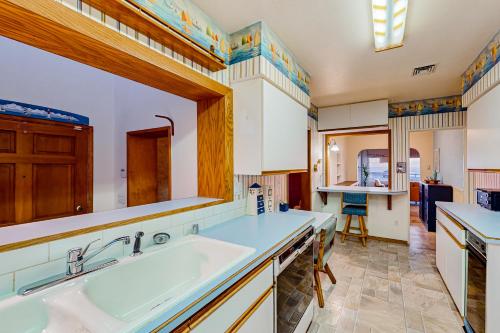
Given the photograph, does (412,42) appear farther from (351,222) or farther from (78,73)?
(78,73)

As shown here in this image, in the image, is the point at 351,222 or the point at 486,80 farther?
the point at 351,222

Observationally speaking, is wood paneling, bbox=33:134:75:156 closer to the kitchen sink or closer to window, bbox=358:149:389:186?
the kitchen sink

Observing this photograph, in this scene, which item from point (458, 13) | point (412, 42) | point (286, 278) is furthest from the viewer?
point (412, 42)

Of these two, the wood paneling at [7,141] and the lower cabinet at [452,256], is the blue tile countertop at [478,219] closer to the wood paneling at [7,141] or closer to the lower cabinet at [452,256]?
the lower cabinet at [452,256]

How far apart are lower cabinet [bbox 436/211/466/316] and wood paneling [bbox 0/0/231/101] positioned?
2.67 metres

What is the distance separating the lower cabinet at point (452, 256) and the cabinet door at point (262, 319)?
6.06 ft

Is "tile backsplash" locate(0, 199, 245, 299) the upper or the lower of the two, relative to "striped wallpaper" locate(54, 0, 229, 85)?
lower

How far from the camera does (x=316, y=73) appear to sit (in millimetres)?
2838

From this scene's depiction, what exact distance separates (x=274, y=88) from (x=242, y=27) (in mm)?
565

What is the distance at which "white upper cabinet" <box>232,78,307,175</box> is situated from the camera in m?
1.86

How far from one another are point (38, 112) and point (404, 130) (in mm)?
5247

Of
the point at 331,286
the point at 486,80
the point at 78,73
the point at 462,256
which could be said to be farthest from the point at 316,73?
the point at 78,73

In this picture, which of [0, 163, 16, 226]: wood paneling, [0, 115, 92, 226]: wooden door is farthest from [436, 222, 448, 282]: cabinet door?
[0, 163, 16, 226]: wood paneling

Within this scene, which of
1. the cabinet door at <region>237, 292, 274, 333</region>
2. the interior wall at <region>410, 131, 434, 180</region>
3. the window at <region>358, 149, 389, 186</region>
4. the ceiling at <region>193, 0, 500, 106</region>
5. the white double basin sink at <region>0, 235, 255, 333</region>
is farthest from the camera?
the window at <region>358, 149, 389, 186</region>
